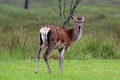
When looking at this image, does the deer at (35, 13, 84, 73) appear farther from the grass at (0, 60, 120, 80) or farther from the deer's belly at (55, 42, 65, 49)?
the grass at (0, 60, 120, 80)

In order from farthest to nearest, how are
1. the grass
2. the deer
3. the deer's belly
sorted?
the deer's belly → the deer → the grass

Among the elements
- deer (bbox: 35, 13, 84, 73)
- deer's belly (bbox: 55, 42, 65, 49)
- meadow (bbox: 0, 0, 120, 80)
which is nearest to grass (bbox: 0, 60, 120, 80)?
meadow (bbox: 0, 0, 120, 80)

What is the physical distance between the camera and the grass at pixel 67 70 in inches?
542

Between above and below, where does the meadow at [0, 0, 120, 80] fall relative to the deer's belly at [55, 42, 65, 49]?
below

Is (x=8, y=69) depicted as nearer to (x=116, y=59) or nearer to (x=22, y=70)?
(x=22, y=70)

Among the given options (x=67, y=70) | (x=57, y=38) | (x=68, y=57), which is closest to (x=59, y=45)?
(x=57, y=38)

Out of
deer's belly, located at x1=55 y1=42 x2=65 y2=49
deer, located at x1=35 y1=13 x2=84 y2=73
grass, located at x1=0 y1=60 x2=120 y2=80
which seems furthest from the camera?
deer's belly, located at x1=55 y1=42 x2=65 y2=49

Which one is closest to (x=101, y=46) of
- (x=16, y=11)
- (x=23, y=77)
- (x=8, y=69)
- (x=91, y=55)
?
(x=91, y=55)

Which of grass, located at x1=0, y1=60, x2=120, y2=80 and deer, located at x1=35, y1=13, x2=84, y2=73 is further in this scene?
deer, located at x1=35, y1=13, x2=84, y2=73

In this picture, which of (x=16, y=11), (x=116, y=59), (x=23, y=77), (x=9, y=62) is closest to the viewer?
(x=23, y=77)

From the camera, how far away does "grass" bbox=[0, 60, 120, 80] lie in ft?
45.2

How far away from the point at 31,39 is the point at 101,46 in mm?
2947

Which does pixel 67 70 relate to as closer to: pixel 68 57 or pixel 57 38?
pixel 57 38

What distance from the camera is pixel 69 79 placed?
44.6 feet
